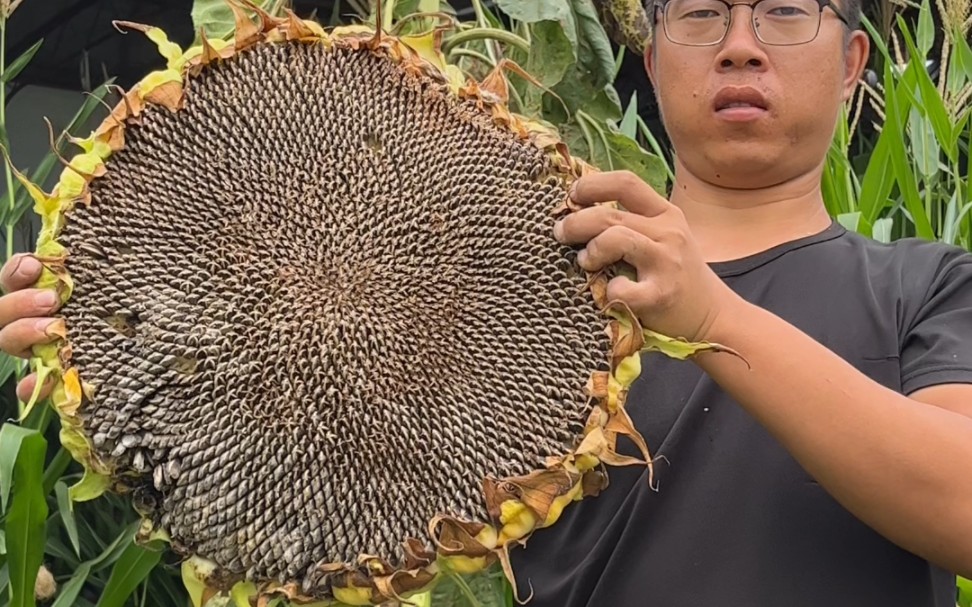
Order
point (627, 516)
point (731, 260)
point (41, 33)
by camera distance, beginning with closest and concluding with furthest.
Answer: point (627, 516) → point (731, 260) → point (41, 33)

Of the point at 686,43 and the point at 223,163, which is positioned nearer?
the point at 223,163

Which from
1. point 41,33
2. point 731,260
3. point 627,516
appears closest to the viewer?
point 627,516

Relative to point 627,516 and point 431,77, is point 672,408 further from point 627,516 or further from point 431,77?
point 431,77

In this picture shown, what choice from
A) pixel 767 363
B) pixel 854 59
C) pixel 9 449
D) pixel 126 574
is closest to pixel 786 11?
pixel 854 59

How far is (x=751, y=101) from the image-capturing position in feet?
3.82

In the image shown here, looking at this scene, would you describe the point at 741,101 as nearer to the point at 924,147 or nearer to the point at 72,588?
the point at 924,147

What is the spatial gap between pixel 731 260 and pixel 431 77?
454mm

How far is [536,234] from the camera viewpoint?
2.78 ft

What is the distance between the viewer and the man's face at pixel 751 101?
117 cm

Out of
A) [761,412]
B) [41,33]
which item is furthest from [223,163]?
[41,33]

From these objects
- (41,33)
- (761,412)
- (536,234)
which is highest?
(536,234)

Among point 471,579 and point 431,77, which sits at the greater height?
point 431,77

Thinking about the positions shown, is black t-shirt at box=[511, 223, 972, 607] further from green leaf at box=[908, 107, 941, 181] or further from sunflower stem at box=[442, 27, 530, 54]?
green leaf at box=[908, 107, 941, 181]

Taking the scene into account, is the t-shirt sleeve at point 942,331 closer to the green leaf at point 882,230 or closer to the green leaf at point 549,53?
the green leaf at point 549,53
